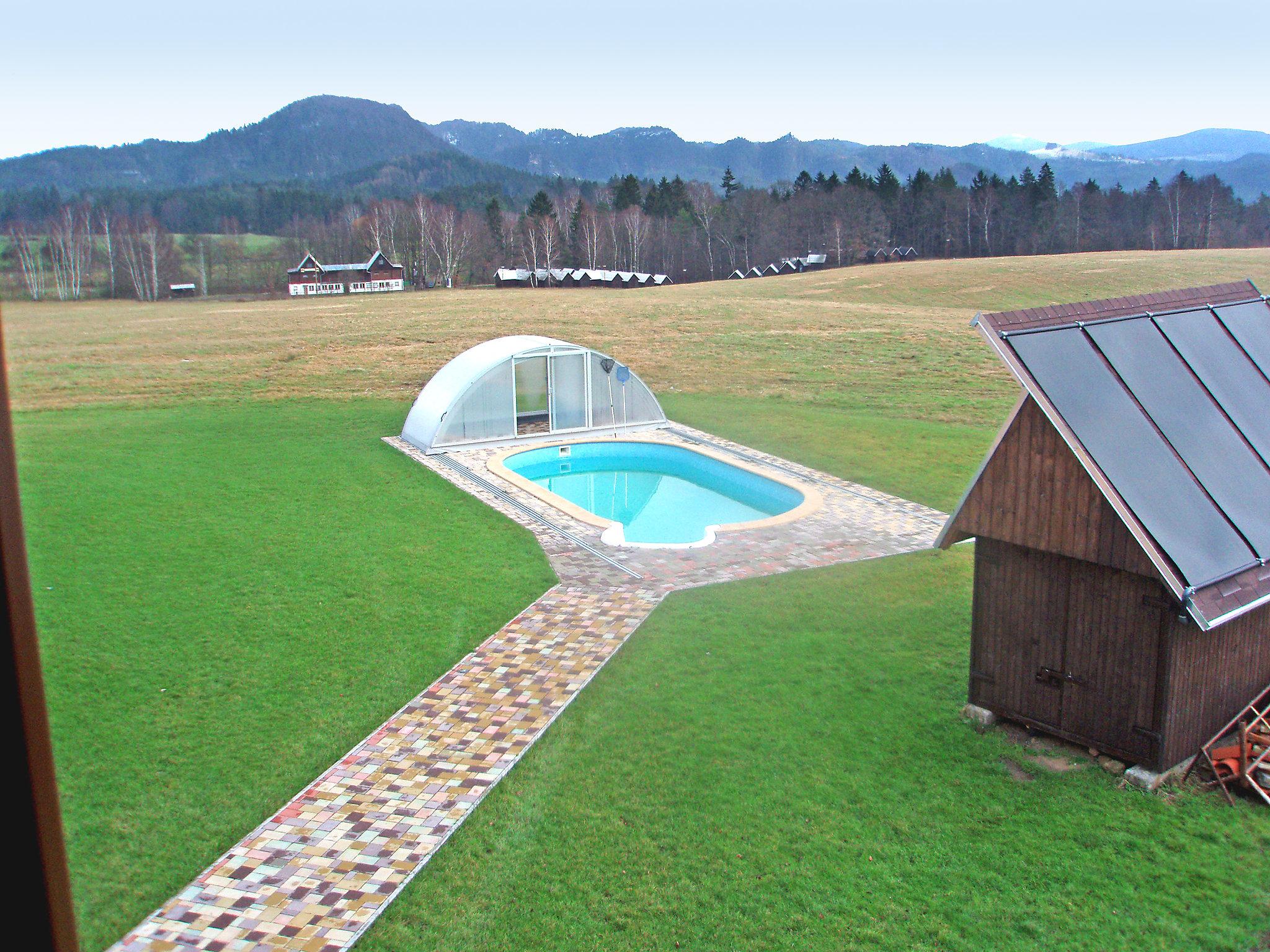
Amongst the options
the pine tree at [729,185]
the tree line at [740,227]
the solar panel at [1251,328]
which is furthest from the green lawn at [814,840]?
the pine tree at [729,185]

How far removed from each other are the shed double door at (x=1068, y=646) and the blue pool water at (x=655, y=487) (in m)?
6.52

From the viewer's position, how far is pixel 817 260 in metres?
75.0

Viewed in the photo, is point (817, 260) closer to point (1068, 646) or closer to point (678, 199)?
point (678, 199)

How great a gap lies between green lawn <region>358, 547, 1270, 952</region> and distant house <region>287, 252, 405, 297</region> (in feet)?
189

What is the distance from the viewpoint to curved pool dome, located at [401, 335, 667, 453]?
67.1 ft

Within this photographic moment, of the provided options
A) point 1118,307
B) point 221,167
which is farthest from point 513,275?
point 1118,307

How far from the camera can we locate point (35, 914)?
2.72 ft

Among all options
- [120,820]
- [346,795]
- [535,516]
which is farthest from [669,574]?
[120,820]

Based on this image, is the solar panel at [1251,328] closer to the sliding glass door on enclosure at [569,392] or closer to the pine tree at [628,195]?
the sliding glass door on enclosure at [569,392]

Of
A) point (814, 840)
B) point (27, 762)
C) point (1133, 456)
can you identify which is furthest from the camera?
point (1133, 456)

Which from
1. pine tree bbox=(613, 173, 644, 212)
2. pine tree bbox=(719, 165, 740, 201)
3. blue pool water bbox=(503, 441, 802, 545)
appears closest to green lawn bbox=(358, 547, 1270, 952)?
blue pool water bbox=(503, 441, 802, 545)

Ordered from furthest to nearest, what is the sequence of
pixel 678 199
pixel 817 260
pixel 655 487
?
pixel 678 199 → pixel 817 260 → pixel 655 487

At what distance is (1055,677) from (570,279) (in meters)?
64.9

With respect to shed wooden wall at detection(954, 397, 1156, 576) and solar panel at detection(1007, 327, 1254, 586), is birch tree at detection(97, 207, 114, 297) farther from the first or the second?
solar panel at detection(1007, 327, 1254, 586)
